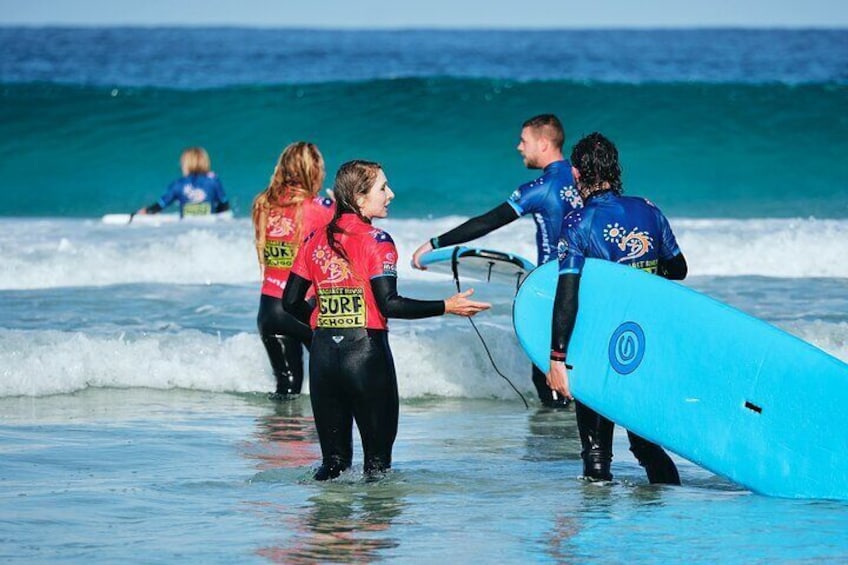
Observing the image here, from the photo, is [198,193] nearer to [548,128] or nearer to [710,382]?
[548,128]

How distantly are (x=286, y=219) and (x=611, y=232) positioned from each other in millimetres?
2795

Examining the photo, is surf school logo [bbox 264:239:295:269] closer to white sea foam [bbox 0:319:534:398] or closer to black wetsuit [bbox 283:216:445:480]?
white sea foam [bbox 0:319:534:398]

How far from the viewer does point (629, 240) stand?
542 cm

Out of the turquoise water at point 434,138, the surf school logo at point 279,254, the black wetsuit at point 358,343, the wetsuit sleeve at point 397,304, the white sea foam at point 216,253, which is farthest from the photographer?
the turquoise water at point 434,138

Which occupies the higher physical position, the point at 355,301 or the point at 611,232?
the point at 611,232

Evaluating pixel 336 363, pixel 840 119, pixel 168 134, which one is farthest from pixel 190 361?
pixel 840 119

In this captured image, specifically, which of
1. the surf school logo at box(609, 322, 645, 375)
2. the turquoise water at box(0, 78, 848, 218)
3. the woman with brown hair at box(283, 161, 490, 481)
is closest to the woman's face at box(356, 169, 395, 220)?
the woman with brown hair at box(283, 161, 490, 481)

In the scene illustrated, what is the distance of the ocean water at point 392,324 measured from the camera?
16.2 feet

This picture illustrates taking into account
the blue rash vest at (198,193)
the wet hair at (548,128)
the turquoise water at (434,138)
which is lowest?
the wet hair at (548,128)

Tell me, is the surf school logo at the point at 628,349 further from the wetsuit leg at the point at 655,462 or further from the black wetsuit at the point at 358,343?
the black wetsuit at the point at 358,343

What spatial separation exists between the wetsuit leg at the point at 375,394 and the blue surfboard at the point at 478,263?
196 centimetres

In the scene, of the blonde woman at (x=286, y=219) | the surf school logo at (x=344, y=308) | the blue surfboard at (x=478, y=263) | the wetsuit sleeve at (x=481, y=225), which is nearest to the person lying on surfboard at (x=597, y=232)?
the surf school logo at (x=344, y=308)

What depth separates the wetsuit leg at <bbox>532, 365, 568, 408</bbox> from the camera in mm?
7977

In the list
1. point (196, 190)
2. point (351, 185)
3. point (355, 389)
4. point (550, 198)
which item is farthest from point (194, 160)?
point (355, 389)
